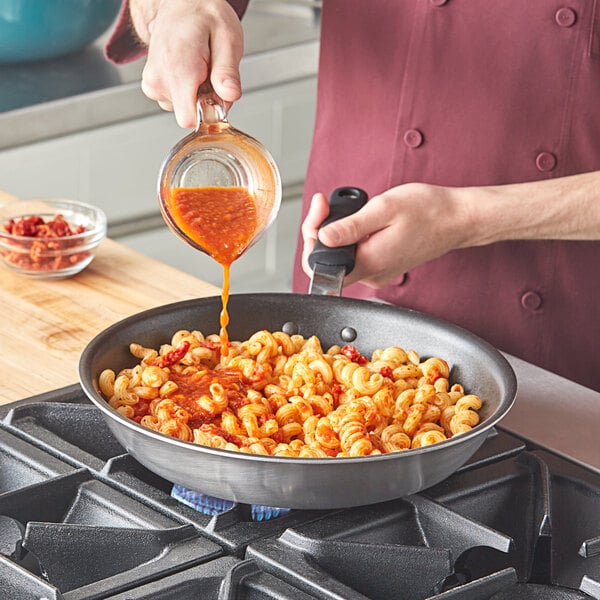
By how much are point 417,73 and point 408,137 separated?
0.09m

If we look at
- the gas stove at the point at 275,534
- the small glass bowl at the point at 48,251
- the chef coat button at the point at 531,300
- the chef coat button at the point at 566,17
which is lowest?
the chef coat button at the point at 531,300

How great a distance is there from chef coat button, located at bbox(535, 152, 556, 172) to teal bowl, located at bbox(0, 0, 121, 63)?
1.40 m

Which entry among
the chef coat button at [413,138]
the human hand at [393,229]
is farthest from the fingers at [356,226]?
the chef coat button at [413,138]

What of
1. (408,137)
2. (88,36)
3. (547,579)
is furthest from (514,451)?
(88,36)

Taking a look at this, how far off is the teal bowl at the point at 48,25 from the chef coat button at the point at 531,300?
1432 millimetres

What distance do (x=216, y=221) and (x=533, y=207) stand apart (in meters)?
0.44

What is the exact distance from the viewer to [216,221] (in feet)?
4.17

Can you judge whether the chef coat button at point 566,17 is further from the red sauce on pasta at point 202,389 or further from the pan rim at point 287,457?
the red sauce on pasta at point 202,389

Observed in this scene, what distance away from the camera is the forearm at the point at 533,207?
1.45 m

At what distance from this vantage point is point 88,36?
108 inches

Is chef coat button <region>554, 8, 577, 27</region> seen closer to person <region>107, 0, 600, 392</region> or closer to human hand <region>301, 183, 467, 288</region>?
person <region>107, 0, 600, 392</region>

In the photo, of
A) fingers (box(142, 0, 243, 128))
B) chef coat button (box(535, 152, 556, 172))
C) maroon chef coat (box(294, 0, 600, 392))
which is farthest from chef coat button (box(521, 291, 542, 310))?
fingers (box(142, 0, 243, 128))

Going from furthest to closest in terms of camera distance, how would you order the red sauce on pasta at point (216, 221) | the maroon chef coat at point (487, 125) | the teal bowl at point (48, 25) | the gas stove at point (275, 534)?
the teal bowl at point (48, 25) < the maroon chef coat at point (487, 125) < the red sauce on pasta at point (216, 221) < the gas stove at point (275, 534)

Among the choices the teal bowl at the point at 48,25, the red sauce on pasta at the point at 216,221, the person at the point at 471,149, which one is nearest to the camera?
the red sauce on pasta at the point at 216,221
